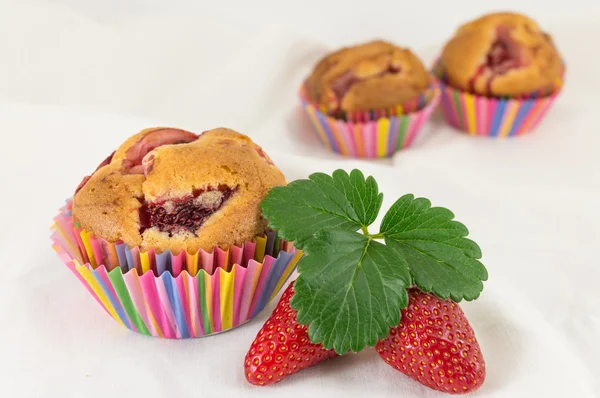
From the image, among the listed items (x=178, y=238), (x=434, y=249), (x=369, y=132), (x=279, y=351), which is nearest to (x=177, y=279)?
(x=178, y=238)

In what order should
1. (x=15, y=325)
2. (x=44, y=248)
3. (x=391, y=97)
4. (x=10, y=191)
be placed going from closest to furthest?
1. (x=15, y=325)
2. (x=44, y=248)
3. (x=10, y=191)
4. (x=391, y=97)

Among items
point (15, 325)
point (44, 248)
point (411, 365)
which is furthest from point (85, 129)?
point (411, 365)

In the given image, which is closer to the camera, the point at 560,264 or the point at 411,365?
the point at 411,365

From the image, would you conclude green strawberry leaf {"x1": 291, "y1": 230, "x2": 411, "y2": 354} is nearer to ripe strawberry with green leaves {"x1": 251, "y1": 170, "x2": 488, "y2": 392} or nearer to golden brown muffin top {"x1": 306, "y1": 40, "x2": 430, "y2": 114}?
ripe strawberry with green leaves {"x1": 251, "y1": 170, "x2": 488, "y2": 392}

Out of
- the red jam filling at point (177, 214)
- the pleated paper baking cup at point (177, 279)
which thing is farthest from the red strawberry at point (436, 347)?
the red jam filling at point (177, 214)

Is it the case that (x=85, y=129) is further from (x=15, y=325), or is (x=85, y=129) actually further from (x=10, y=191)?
(x=15, y=325)

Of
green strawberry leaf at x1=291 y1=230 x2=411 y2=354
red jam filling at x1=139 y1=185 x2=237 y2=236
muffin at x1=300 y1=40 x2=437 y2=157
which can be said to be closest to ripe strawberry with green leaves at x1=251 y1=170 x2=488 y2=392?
green strawberry leaf at x1=291 y1=230 x2=411 y2=354
